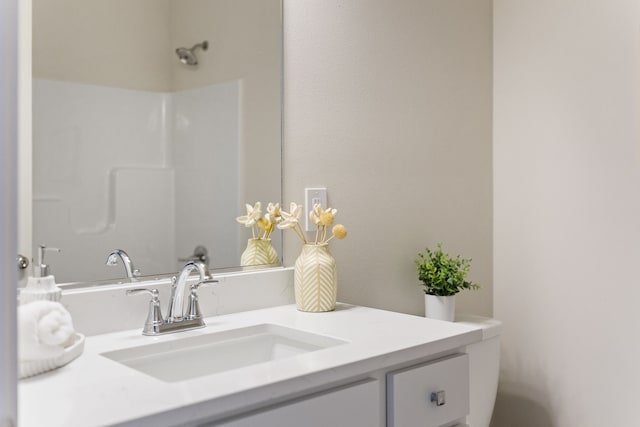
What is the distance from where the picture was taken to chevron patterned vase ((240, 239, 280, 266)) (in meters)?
1.63

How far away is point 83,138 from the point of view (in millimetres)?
1311

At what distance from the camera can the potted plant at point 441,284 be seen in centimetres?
191

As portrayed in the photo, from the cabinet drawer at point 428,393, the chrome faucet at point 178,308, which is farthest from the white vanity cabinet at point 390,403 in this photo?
the chrome faucet at point 178,308

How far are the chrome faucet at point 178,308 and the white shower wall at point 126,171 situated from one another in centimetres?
11

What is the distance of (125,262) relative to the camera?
54.4 inches

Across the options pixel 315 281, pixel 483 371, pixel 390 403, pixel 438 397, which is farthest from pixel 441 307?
pixel 390 403

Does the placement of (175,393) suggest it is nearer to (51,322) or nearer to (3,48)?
(51,322)

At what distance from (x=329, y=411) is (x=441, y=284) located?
924 millimetres

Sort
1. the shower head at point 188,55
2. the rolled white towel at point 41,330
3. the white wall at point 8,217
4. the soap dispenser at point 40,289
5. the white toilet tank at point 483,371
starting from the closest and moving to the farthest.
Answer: the white wall at point 8,217 < the rolled white towel at point 41,330 < the soap dispenser at point 40,289 < the shower head at point 188,55 < the white toilet tank at point 483,371

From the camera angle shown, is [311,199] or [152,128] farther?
[311,199]

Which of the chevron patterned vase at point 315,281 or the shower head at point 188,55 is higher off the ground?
the shower head at point 188,55

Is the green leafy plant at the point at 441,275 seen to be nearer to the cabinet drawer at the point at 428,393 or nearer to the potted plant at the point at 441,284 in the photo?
the potted plant at the point at 441,284

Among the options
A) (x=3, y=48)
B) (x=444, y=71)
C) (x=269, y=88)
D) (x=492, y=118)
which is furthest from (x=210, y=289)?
(x=492, y=118)

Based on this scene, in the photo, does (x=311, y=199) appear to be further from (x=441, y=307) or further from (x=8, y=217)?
(x=8, y=217)
